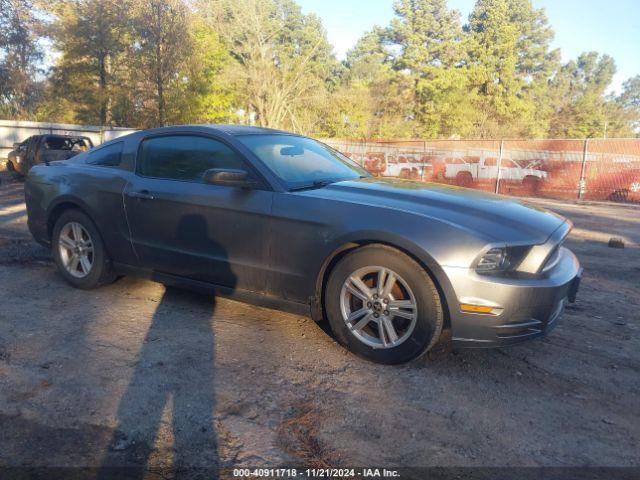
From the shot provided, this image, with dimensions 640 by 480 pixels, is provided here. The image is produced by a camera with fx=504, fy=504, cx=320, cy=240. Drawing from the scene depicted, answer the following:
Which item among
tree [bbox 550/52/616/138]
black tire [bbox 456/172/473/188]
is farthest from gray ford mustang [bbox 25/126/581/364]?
tree [bbox 550/52/616/138]

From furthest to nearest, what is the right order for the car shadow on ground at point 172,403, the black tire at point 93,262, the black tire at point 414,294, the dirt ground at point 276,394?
the black tire at point 93,262 → the black tire at point 414,294 → the dirt ground at point 276,394 → the car shadow on ground at point 172,403

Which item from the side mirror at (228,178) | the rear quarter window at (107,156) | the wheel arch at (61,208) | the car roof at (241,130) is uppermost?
the car roof at (241,130)

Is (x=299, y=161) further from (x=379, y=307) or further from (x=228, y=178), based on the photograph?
(x=379, y=307)

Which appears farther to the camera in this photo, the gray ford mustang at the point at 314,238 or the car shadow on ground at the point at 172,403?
the gray ford mustang at the point at 314,238

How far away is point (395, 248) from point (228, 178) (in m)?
1.29

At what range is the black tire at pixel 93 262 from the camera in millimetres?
4543

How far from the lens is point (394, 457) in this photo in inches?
91.1

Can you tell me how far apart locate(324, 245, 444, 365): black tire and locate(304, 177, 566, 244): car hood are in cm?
34

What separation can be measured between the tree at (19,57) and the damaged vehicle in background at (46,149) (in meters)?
20.1

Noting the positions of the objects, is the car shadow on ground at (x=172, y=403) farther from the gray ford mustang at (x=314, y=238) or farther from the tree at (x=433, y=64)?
the tree at (x=433, y=64)

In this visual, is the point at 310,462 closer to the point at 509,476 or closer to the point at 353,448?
the point at 353,448

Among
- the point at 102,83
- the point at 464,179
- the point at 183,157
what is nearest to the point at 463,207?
the point at 183,157

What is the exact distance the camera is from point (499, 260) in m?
3.01

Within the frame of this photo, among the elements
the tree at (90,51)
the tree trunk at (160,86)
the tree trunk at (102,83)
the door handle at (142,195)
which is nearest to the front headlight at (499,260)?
the door handle at (142,195)
